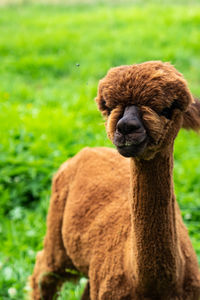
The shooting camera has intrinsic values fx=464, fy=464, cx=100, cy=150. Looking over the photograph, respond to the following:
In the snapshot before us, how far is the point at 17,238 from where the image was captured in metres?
4.41

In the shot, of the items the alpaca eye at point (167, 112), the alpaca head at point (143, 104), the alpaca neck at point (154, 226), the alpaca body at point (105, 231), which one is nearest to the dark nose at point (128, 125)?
the alpaca head at point (143, 104)

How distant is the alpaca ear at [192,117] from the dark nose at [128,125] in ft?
1.48

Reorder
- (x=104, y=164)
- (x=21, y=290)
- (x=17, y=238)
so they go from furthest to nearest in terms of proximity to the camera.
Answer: (x=17, y=238), (x=21, y=290), (x=104, y=164)

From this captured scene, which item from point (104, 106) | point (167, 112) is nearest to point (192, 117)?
point (167, 112)

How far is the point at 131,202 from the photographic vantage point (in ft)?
6.91

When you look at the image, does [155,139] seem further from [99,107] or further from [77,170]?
[77,170]

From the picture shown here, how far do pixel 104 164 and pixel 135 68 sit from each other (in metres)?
1.26

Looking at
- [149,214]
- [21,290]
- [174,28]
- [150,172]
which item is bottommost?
[21,290]

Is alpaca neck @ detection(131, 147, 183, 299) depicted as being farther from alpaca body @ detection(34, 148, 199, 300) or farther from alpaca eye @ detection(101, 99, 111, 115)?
alpaca eye @ detection(101, 99, 111, 115)

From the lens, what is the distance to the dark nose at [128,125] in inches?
65.1

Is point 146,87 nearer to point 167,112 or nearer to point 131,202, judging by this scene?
point 167,112

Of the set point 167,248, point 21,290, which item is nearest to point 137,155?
point 167,248

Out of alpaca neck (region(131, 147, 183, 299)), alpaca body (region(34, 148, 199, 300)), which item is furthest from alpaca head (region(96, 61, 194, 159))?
alpaca body (region(34, 148, 199, 300))

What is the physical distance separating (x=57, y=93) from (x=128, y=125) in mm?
6419
